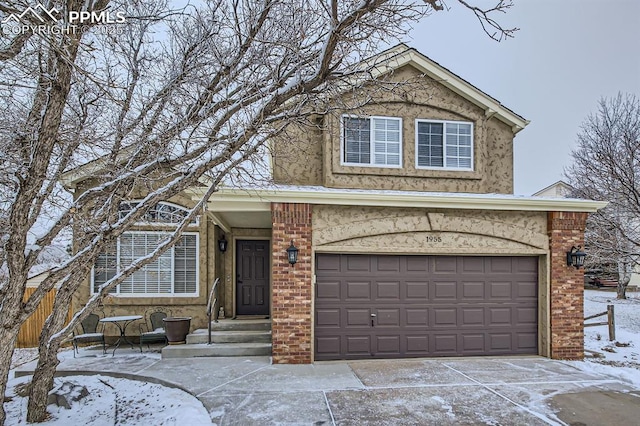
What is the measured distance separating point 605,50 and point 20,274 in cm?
3586

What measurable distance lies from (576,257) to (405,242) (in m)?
3.64

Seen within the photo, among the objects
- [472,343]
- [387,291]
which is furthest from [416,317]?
[472,343]

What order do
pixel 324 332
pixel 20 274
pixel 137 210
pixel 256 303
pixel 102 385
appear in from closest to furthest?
pixel 20 274 < pixel 137 210 < pixel 102 385 < pixel 324 332 < pixel 256 303

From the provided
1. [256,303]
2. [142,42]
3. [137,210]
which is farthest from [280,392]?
[142,42]

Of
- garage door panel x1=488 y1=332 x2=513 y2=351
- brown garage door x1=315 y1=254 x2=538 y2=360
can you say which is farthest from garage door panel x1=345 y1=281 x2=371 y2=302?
garage door panel x1=488 y1=332 x2=513 y2=351

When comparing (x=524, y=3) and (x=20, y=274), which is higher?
(x=524, y=3)

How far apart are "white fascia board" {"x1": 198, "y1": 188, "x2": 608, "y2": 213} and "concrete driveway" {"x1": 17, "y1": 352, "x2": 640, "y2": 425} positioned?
122 inches

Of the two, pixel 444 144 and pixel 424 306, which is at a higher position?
pixel 444 144

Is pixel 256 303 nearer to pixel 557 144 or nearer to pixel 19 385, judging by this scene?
pixel 19 385

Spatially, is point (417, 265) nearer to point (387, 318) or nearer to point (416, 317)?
point (416, 317)

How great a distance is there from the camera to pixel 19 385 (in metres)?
6.96

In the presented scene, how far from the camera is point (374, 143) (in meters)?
9.78

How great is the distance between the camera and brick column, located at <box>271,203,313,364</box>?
26.1 feet

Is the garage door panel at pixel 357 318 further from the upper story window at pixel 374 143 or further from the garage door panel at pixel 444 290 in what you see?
the upper story window at pixel 374 143
